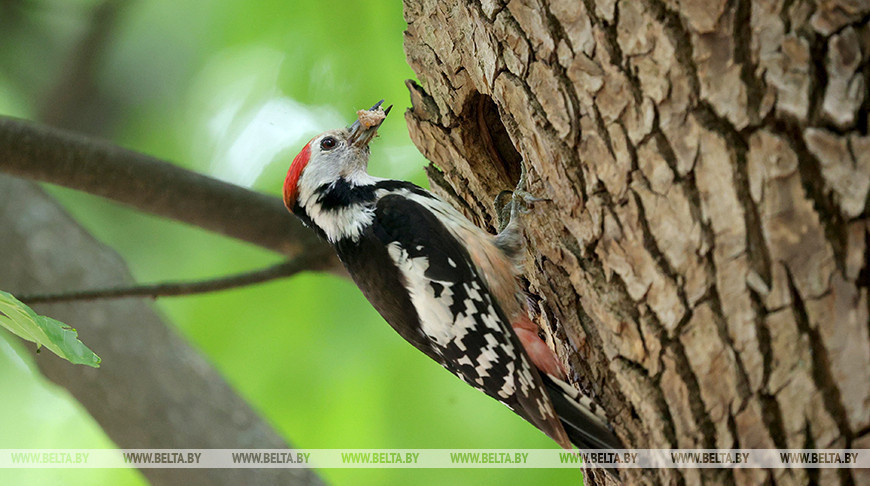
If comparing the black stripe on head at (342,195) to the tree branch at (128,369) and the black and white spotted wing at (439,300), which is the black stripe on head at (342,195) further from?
the tree branch at (128,369)

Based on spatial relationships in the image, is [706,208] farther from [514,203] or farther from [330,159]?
[330,159]

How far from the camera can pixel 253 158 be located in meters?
3.75

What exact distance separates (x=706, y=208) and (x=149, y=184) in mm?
2206

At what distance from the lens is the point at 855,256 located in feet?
3.93

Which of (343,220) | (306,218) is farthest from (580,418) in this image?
(306,218)

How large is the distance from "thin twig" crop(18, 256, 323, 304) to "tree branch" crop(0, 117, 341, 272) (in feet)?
0.36

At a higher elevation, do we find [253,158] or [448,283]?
[448,283]

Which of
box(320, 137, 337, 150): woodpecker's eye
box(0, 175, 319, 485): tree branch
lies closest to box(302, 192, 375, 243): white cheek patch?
box(320, 137, 337, 150): woodpecker's eye

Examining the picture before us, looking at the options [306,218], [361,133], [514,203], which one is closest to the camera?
[514,203]

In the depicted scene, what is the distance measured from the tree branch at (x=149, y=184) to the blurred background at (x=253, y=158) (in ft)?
2.46

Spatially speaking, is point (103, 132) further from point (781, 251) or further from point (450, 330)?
point (781, 251)

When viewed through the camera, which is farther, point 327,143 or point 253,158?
point 253,158

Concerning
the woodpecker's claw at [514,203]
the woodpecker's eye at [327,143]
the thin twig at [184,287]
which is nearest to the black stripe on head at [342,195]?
the woodpecker's eye at [327,143]

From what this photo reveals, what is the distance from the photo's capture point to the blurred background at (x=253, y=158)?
368cm
